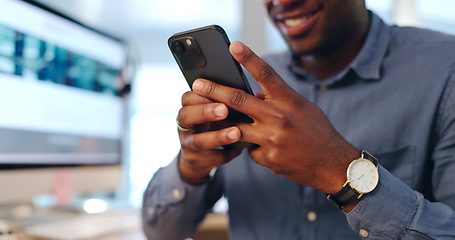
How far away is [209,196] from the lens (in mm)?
802

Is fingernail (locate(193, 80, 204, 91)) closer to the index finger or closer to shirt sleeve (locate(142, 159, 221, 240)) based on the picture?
the index finger

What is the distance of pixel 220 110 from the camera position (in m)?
0.47

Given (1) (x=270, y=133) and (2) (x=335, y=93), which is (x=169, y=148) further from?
(1) (x=270, y=133)

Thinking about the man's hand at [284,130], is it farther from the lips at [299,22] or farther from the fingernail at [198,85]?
the lips at [299,22]

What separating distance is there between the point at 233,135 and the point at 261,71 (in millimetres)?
87

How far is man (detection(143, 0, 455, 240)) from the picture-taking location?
0.46m

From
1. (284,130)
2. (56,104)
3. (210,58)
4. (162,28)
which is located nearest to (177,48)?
(210,58)

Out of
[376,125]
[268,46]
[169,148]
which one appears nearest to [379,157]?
[376,125]

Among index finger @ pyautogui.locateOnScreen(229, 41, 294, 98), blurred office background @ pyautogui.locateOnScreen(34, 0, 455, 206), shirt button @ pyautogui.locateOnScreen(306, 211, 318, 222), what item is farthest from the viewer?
blurred office background @ pyautogui.locateOnScreen(34, 0, 455, 206)

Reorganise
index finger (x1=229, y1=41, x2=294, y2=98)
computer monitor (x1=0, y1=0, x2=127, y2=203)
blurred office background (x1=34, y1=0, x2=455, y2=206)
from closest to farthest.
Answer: index finger (x1=229, y1=41, x2=294, y2=98)
computer monitor (x1=0, y1=0, x2=127, y2=203)
blurred office background (x1=34, y1=0, x2=455, y2=206)

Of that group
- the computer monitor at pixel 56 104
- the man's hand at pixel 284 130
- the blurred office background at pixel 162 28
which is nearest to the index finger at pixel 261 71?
the man's hand at pixel 284 130

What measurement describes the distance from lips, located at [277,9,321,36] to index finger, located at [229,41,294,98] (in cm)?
34

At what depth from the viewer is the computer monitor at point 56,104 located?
811mm

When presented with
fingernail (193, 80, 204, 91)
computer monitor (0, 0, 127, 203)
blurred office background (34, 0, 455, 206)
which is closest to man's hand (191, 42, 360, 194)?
fingernail (193, 80, 204, 91)
